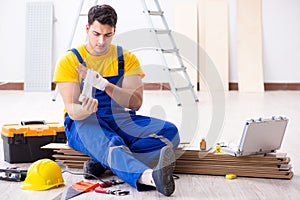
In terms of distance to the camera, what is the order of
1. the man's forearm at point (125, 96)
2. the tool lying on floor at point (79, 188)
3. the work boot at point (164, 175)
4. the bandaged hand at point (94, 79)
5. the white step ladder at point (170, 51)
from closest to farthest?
the work boot at point (164, 175) → the tool lying on floor at point (79, 188) → the bandaged hand at point (94, 79) → the man's forearm at point (125, 96) → the white step ladder at point (170, 51)

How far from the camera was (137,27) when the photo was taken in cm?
811

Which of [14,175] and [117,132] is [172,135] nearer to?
[117,132]

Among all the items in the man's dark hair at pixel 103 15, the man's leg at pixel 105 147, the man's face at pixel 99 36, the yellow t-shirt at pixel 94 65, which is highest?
the man's dark hair at pixel 103 15

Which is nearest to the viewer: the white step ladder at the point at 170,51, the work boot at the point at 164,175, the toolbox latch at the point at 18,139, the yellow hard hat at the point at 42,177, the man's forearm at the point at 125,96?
the work boot at the point at 164,175

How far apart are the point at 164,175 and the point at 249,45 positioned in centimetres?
562

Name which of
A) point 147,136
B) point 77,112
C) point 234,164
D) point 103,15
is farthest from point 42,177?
point 234,164

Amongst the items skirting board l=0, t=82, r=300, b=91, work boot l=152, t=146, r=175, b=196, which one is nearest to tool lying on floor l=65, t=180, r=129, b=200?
work boot l=152, t=146, r=175, b=196

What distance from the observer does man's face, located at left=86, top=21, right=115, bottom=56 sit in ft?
10.5

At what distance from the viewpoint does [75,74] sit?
3.26 m

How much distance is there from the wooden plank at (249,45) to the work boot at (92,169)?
5.11m

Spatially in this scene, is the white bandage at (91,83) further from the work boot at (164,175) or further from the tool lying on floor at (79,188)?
the work boot at (164,175)

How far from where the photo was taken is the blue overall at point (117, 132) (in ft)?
10.4

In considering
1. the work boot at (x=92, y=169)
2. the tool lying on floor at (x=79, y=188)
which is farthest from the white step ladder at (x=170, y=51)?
the tool lying on floor at (x=79, y=188)

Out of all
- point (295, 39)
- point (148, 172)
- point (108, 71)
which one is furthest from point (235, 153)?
point (295, 39)
